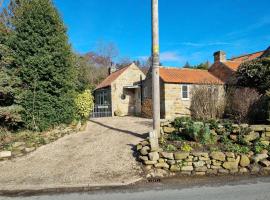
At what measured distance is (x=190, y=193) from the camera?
18.1ft

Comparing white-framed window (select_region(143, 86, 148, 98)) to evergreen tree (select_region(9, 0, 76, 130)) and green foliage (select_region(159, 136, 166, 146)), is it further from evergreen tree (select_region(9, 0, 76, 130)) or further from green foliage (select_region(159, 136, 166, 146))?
green foliage (select_region(159, 136, 166, 146))

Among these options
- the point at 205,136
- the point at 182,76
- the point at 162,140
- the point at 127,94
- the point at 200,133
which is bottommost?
the point at 162,140

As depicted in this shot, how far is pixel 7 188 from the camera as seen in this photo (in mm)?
6137

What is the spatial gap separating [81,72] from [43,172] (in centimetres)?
902

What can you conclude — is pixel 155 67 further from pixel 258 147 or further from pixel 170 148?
pixel 258 147

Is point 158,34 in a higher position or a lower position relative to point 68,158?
higher

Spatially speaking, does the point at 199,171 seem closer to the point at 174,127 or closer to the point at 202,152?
the point at 202,152

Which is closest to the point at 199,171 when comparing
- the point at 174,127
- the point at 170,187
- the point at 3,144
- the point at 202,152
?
the point at 202,152

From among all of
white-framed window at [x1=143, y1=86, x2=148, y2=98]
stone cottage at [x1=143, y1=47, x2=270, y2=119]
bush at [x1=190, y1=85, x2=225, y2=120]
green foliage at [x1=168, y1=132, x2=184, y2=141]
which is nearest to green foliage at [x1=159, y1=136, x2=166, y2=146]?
green foliage at [x1=168, y1=132, x2=184, y2=141]

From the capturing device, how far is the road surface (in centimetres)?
525

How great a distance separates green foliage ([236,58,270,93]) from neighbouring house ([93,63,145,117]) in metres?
9.59

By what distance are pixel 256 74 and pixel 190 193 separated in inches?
483

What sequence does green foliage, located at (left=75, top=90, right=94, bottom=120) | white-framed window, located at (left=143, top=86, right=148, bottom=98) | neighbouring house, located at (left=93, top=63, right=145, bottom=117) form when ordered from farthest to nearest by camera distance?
neighbouring house, located at (left=93, top=63, right=145, bottom=117) → white-framed window, located at (left=143, top=86, right=148, bottom=98) → green foliage, located at (left=75, top=90, right=94, bottom=120)

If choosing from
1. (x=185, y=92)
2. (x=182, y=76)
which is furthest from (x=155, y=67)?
(x=182, y=76)
